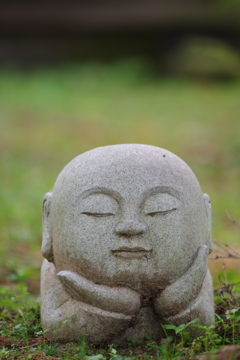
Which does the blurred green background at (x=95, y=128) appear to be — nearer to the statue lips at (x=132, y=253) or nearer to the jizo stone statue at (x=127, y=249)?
the jizo stone statue at (x=127, y=249)

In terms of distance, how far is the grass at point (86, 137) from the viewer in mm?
4004

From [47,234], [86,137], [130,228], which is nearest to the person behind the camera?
[130,228]

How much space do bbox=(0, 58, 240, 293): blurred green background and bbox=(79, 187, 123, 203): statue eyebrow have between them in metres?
2.13

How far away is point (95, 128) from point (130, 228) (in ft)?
29.4

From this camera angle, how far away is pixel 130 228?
2.89m

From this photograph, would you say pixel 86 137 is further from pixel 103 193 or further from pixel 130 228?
pixel 130 228

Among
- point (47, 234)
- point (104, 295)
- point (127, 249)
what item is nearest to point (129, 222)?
point (127, 249)

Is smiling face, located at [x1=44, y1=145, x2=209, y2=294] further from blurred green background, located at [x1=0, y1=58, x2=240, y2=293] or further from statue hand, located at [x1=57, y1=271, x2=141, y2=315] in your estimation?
Answer: blurred green background, located at [x1=0, y1=58, x2=240, y2=293]

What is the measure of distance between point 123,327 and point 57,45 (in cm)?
1475

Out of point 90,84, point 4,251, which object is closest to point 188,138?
point 90,84

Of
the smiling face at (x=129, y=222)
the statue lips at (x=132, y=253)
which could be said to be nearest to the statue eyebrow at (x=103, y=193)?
the smiling face at (x=129, y=222)

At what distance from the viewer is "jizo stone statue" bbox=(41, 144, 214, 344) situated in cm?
295

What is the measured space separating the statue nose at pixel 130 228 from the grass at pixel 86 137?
74 centimetres

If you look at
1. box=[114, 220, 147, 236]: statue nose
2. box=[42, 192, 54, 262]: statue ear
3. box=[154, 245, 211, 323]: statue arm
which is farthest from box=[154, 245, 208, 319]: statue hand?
box=[42, 192, 54, 262]: statue ear
